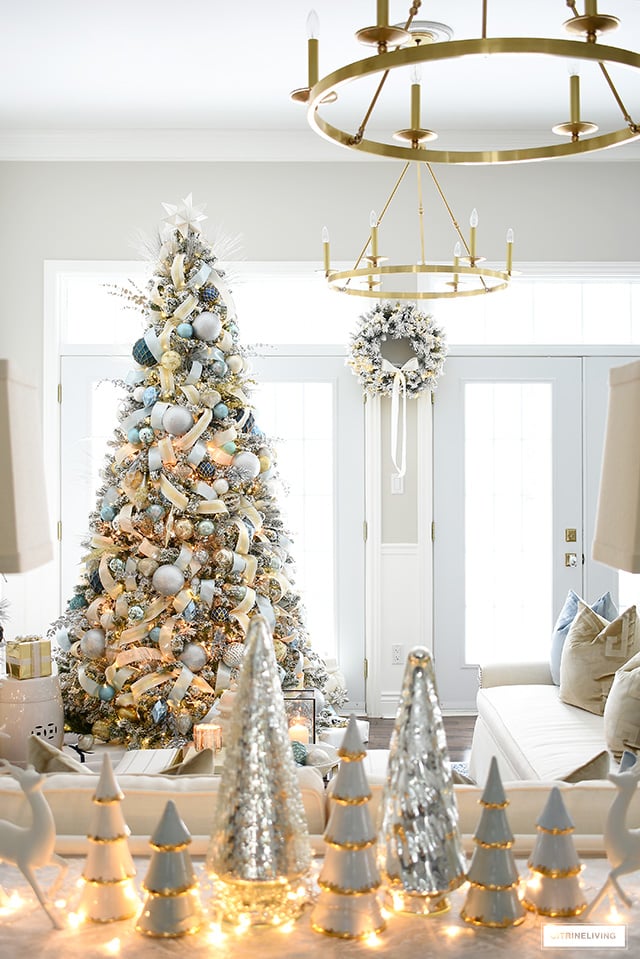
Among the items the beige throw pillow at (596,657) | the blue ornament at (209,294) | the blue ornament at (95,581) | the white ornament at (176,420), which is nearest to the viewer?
the beige throw pillow at (596,657)

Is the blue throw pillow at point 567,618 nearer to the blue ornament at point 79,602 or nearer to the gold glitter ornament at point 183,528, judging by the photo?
the gold glitter ornament at point 183,528

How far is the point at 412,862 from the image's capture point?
141cm

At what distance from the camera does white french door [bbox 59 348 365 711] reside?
539cm

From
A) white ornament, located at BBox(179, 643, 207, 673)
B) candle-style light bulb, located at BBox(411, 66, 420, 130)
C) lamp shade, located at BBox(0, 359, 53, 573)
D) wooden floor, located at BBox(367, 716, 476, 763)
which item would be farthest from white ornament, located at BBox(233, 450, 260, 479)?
lamp shade, located at BBox(0, 359, 53, 573)

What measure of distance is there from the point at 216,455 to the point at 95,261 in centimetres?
190

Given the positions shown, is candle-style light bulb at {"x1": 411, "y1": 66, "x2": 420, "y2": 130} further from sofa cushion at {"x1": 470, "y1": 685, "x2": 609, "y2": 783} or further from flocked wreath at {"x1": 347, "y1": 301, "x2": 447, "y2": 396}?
flocked wreath at {"x1": 347, "y1": 301, "x2": 447, "y2": 396}

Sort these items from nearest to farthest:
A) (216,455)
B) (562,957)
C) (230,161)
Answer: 1. (562,957)
2. (216,455)
3. (230,161)

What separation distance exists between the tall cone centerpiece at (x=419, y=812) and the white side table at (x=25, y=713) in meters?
2.68

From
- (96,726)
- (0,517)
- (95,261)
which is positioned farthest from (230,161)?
(0,517)

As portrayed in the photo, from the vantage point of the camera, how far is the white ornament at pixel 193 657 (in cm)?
397

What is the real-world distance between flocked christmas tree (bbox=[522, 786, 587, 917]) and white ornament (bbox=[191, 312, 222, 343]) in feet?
9.53

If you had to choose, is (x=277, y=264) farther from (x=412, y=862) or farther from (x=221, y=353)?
(x=412, y=862)

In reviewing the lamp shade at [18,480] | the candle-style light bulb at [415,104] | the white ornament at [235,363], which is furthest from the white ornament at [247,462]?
the lamp shade at [18,480]

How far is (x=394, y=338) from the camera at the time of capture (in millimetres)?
5312
